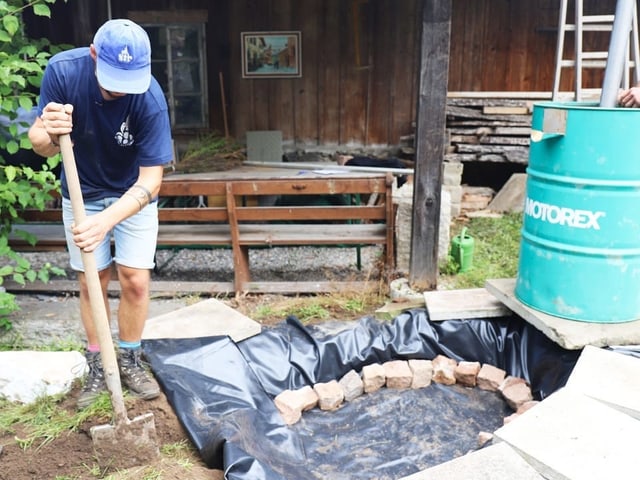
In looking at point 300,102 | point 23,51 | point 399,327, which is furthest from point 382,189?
point 300,102

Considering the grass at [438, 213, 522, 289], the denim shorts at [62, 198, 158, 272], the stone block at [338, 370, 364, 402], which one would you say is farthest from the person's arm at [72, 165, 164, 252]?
Result: the grass at [438, 213, 522, 289]

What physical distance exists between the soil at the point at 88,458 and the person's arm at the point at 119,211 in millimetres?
880

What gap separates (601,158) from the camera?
3.06 m

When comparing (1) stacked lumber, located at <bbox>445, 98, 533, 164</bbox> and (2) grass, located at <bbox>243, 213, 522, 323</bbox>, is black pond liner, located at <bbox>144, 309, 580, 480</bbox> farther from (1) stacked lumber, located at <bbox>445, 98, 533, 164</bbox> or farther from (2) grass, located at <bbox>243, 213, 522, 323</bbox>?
(1) stacked lumber, located at <bbox>445, 98, 533, 164</bbox>

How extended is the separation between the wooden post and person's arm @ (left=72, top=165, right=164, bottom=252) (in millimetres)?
2209

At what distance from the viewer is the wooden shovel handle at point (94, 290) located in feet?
6.88

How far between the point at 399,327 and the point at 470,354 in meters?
0.49

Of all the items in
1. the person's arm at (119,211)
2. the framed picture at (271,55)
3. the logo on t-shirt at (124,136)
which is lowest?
the person's arm at (119,211)

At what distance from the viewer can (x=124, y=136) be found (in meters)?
2.55

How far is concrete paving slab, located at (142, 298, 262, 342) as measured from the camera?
3490 millimetres

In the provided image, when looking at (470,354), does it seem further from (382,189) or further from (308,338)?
(382,189)

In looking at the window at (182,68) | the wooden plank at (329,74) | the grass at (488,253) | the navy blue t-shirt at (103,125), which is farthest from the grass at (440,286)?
the window at (182,68)

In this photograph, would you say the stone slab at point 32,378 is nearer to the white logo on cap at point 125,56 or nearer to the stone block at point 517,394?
the white logo on cap at point 125,56

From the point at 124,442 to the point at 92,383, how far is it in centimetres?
51
